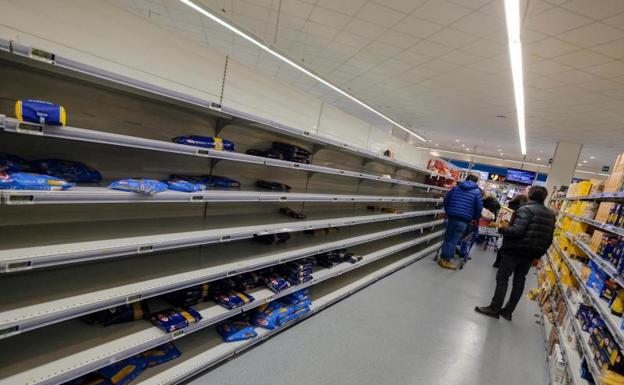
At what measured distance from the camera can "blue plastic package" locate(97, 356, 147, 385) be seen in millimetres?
1595

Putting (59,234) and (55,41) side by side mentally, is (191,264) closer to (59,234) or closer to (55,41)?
(59,234)

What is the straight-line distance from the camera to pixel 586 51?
3.83 metres

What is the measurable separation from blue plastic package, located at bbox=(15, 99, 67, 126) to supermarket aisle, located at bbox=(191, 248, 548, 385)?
5.79 ft

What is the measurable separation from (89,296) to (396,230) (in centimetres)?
417

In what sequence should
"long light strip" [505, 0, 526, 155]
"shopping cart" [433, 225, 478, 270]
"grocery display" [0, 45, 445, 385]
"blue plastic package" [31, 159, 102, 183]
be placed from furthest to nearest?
"shopping cart" [433, 225, 478, 270] → "long light strip" [505, 0, 526, 155] → "blue plastic package" [31, 159, 102, 183] → "grocery display" [0, 45, 445, 385]

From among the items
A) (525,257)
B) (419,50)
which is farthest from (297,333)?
(419,50)

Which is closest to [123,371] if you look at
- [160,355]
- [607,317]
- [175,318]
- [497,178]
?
[160,355]

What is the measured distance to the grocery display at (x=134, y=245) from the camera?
1.28 m

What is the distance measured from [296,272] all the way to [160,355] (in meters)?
1.26

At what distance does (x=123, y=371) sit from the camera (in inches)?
64.2

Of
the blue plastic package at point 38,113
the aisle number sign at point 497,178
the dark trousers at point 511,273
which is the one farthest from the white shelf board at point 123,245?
the aisle number sign at point 497,178

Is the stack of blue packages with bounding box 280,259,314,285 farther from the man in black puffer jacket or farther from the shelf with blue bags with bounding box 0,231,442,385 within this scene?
the man in black puffer jacket

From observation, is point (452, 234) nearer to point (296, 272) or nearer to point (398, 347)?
point (398, 347)

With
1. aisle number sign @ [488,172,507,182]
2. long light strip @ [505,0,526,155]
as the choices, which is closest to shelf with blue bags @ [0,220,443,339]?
long light strip @ [505,0,526,155]
